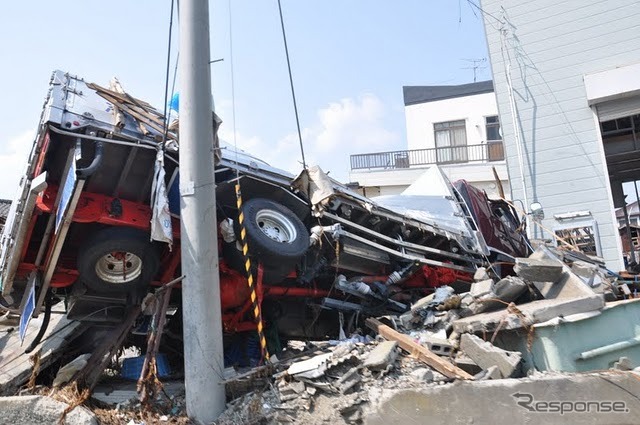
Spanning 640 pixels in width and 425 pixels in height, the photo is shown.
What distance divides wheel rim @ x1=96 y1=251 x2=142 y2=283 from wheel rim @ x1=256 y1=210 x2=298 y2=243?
1.34m

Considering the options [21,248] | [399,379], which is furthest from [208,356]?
[21,248]

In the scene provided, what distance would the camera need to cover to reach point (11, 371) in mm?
5430

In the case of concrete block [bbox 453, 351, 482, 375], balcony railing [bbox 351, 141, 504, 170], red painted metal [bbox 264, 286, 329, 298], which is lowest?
concrete block [bbox 453, 351, 482, 375]

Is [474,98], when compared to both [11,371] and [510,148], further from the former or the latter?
[11,371]

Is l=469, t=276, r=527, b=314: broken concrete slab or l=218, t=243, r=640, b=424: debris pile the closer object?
l=218, t=243, r=640, b=424: debris pile

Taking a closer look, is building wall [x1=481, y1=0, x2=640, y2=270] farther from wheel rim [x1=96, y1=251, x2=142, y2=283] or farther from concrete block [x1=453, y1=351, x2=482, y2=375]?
wheel rim [x1=96, y1=251, x2=142, y2=283]

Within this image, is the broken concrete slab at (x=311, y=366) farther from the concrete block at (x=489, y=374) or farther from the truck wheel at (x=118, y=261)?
the truck wheel at (x=118, y=261)

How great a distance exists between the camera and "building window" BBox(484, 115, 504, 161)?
19.3 metres

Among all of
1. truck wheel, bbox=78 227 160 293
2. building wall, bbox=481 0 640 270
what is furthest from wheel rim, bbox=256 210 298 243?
building wall, bbox=481 0 640 270

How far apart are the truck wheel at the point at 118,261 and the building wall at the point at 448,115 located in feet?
55.4

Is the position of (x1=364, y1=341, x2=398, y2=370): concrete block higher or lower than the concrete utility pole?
lower

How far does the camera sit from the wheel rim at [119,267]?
489 cm

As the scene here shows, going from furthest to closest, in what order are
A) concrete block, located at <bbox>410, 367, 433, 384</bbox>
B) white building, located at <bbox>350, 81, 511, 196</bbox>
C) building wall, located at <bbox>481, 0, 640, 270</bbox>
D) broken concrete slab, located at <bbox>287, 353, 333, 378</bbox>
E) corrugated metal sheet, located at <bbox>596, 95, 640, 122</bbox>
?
white building, located at <bbox>350, 81, 511, 196</bbox>, building wall, located at <bbox>481, 0, 640, 270</bbox>, corrugated metal sheet, located at <bbox>596, 95, 640, 122</bbox>, broken concrete slab, located at <bbox>287, 353, 333, 378</bbox>, concrete block, located at <bbox>410, 367, 433, 384</bbox>

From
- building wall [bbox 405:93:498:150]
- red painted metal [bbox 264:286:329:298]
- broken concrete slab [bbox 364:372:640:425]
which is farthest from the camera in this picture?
building wall [bbox 405:93:498:150]
